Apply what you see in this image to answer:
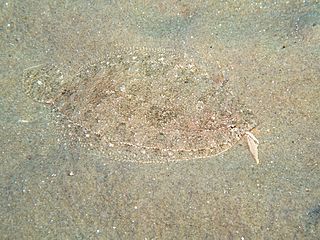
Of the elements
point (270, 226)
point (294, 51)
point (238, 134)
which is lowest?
point (270, 226)

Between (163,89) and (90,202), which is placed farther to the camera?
(163,89)

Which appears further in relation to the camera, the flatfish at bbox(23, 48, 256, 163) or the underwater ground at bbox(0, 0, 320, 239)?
the flatfish at bbox(23, 48, 256, 163)

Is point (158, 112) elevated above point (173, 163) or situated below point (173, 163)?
above

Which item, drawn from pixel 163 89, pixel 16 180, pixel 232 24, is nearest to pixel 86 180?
pixel 16 180

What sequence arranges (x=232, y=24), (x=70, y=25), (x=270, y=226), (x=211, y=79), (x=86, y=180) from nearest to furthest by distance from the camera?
1. (x=270, y=226)
2. (x=86, y=180)
3. (x=211, y=79)
4. (x=232, y=24)
5. (x=70, y=25)

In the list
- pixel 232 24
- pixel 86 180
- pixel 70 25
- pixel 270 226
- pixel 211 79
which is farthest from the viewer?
pixel 70 25

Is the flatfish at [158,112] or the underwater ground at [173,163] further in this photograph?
the flatfish at [158,112]

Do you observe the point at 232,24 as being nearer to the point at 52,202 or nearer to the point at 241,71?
the point at 241,71

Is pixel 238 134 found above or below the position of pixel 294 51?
below
